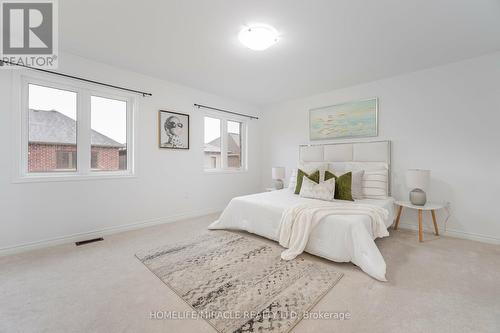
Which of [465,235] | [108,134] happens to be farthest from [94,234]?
[465,235]

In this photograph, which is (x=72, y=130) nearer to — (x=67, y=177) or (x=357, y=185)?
(x=67, y=177)

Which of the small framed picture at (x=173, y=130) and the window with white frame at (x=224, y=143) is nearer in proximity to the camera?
the small framed picture at (x=173, y=130)

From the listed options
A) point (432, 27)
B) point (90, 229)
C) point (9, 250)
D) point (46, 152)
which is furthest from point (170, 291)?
point (432, 27)

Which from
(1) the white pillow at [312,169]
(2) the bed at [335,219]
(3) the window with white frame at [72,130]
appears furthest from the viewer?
(1) the white pillow at [312,169]

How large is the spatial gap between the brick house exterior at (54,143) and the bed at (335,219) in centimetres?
210

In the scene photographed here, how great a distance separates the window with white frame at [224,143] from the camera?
4391mm

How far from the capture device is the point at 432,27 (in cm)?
212

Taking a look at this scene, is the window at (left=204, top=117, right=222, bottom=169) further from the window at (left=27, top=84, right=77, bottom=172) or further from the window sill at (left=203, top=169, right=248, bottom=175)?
the window at (left=27, top=84, right=77, bottom=172)

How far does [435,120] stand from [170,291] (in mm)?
3965

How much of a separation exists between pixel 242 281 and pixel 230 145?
3328 mm

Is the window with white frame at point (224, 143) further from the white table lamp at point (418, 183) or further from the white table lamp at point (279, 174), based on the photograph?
the white table lamp at point (418, 183)

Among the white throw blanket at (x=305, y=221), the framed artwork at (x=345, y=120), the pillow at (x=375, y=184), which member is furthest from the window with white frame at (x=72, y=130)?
the pillow at (x=375, y=184)

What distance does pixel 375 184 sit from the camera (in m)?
3.19

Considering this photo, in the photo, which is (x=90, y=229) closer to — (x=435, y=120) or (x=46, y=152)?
(x=46, y=152)
